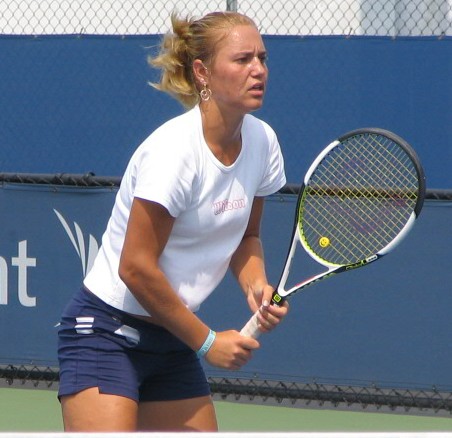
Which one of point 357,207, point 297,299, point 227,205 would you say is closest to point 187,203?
point 227,205

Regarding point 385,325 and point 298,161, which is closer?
point 385,325

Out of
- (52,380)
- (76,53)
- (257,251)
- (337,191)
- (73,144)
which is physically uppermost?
(76,53)

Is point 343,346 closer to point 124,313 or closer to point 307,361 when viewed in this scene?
point 307,361

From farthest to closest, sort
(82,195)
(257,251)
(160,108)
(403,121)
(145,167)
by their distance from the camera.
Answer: (160,108) < (403,121) < (82,195) < (257,251) < (145,167)

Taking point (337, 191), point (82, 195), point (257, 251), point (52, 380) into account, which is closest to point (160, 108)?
point (82, 195)

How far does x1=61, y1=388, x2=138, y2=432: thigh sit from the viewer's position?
113 inches

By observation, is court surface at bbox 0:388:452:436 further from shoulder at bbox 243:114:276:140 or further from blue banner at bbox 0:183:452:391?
shoulder at bbox 243:114:276:140

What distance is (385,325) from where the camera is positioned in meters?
5.28

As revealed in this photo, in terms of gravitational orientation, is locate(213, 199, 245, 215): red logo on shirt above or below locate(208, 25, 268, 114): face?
below

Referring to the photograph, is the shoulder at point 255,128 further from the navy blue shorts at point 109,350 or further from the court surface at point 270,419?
the court surface at point 270,419

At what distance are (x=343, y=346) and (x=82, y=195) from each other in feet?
4.83

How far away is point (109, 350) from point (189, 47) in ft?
2.63

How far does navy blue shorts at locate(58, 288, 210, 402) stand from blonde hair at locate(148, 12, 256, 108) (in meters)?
0.58

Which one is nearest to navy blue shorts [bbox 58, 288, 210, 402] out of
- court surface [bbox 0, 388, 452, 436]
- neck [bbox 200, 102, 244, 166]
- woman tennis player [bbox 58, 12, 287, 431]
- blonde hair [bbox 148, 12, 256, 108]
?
woman tennis player [bbox 58, 12, 287, 431]
